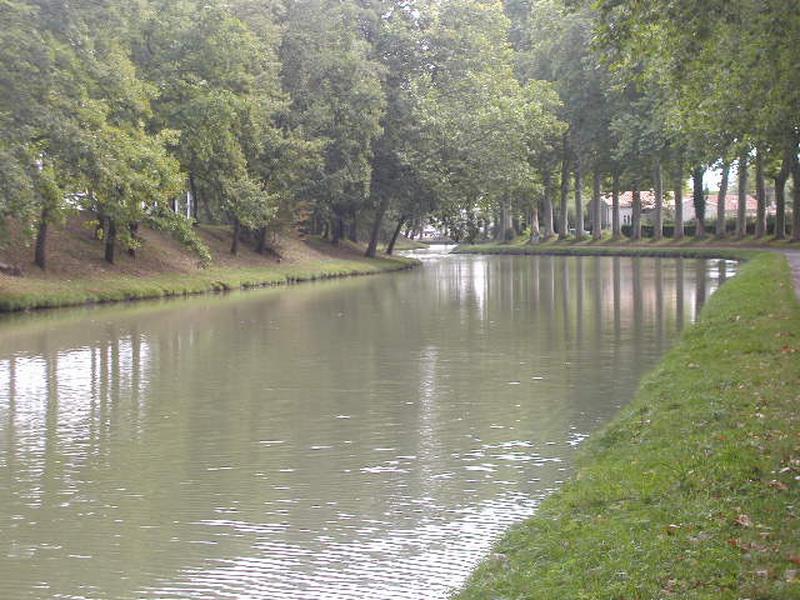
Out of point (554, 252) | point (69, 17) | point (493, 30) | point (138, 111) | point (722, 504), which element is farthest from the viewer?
point (554, 252)

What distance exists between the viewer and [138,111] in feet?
119

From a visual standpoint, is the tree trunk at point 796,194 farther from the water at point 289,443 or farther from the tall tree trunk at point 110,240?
the tall tree trunk at point 110,240

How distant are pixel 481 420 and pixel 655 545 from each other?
688cm

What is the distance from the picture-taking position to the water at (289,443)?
26.9 feet

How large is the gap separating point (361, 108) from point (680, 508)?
155 ft

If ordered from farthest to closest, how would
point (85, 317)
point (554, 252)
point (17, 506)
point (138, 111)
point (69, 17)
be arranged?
point (554, 252) → point (138, 111) → point (69, 17) → point (85, 317) → point (17, 506)

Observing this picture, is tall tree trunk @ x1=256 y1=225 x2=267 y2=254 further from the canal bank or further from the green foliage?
the green foliage

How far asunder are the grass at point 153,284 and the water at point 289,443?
182 inches

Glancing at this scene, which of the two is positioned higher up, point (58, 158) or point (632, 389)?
point (58, 158)

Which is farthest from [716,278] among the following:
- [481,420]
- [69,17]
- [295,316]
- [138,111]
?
[481,420]

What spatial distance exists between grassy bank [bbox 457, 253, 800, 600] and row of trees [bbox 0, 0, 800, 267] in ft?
21.0

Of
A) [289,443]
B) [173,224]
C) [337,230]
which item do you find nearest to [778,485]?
[289,443]

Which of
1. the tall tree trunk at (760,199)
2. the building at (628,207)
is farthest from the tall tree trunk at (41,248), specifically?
the building at (628,207)

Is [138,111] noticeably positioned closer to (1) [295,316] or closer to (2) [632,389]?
(1) [295,316]
